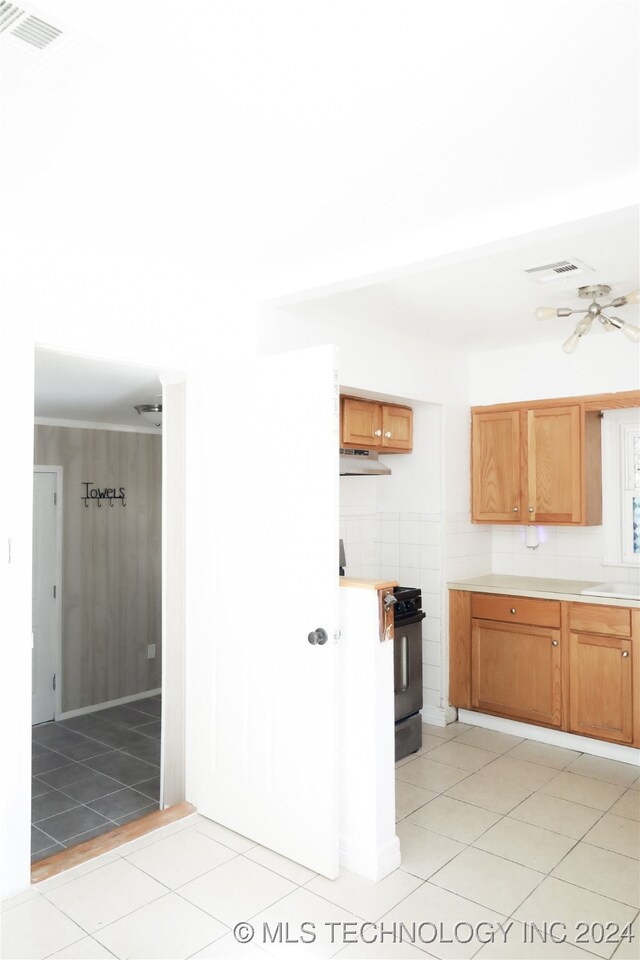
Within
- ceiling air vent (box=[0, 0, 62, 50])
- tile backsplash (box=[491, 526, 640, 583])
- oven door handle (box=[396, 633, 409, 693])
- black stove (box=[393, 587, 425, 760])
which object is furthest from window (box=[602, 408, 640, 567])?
ceiling air vent (box=[0, 0, 62, 50])

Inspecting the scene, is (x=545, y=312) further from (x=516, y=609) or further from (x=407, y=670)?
(x=407, y=670)

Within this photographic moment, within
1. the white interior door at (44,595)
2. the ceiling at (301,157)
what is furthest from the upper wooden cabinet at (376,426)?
the white interior door at (44,595)

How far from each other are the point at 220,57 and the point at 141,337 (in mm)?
1496

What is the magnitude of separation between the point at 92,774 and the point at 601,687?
9.77 ft

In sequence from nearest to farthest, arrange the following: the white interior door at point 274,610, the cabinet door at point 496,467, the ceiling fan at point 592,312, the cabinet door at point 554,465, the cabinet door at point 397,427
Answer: the white interior door at point 274,610, the ceiling fan at point 592,312, the cabinet door at point 554,465, the cabinet door at point 397,427, the cabinet door at point 496,467

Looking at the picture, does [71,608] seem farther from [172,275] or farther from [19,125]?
[19,125]

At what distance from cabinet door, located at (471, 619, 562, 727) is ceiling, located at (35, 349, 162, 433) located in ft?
8.57

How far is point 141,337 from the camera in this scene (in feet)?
9.50

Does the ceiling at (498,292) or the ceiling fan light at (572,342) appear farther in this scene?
the ceiling fan light at (572,342)

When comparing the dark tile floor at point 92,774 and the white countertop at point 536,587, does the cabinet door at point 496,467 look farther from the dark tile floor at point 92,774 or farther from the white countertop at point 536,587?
the dark tile floor at point 92,774

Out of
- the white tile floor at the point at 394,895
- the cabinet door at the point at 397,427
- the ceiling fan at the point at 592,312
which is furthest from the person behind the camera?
the cabinet door at the point at 397,427

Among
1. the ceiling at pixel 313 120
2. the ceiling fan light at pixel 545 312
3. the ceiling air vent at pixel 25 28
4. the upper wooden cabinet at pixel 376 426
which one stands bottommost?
the upper wooden cabinet at pixel 376 426

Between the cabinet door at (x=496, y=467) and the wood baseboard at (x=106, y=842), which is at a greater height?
the cabinet door at (x=496, y=467)

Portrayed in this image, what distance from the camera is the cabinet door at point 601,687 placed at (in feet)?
12.3
